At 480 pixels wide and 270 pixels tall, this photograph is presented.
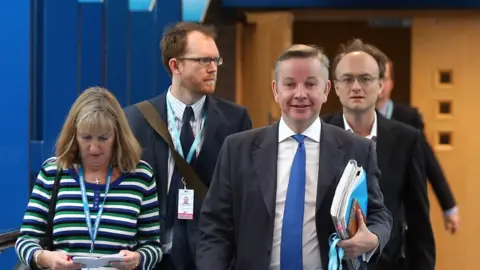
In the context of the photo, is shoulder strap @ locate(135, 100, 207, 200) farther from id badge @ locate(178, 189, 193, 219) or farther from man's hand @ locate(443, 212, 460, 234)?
man's hand @ locate(443, 212, 460, 234)

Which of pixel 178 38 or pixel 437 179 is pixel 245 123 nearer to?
pixel 178 38

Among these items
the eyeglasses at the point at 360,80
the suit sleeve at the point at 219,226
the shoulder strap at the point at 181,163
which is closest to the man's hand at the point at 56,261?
the suit sleeve at the point at 219,226

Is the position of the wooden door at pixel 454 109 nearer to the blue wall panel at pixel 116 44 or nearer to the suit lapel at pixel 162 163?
the blue wall panel at pixel 116 44

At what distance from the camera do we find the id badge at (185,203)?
398cm

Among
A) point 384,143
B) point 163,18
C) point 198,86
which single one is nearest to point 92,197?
point 198,86

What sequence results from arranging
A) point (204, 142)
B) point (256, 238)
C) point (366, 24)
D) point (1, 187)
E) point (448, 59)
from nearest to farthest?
point (256, 238) < point (204, 142) < point (1, 187) < point (448, 59) < point (366, 24)

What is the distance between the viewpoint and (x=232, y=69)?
7520 millimetres

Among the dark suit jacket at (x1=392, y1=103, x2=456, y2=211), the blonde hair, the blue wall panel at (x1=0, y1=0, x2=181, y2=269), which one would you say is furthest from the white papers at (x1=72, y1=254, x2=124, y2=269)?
the dark suit jacket at (x1=392, y1=103, x2=456, y2=211)

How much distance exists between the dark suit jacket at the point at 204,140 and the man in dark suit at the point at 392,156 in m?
0.51

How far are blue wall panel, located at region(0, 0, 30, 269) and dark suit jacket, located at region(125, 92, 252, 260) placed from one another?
125 centimetres

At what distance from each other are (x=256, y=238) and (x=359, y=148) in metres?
0.52

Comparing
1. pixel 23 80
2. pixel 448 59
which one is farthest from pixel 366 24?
pixel 23 80

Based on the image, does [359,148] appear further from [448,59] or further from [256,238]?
[448,59]

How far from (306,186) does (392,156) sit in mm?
1159
